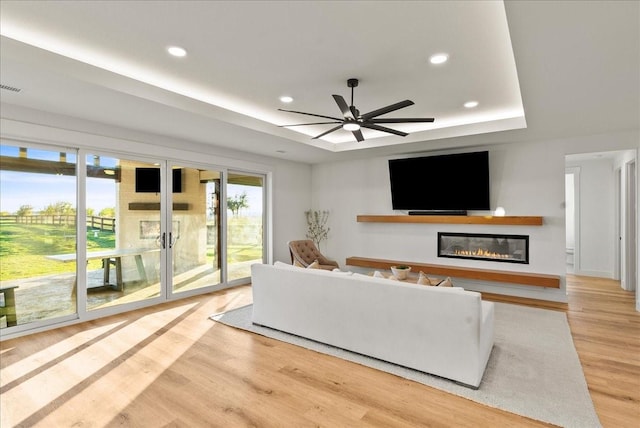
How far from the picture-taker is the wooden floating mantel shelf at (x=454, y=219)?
17.4ft

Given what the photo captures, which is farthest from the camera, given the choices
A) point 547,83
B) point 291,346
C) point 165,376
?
point 291,346

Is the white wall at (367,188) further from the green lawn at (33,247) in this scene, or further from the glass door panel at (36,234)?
the green lawn at (33,247)

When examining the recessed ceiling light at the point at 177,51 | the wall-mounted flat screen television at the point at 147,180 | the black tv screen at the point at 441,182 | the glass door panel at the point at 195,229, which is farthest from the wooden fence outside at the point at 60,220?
the black tv screen at the point at 441,182

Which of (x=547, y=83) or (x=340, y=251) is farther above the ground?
(x=547, y=83)

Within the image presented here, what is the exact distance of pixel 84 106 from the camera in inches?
143

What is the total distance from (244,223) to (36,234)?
312cm

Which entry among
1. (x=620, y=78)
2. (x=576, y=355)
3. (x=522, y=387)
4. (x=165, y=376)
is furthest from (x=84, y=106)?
(x=576, y=355)

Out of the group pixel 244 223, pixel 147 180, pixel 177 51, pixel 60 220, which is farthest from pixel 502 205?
pixel 60 220

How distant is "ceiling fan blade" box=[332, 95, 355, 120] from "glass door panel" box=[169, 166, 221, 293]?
10.2ft

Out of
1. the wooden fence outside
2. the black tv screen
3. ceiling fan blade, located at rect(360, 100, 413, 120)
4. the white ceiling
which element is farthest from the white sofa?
the black tv screen

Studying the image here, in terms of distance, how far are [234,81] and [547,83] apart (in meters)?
3.00

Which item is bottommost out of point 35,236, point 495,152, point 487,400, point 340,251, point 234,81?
point 487,400

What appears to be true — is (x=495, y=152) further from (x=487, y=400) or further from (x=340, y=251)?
(x=487, y=400)

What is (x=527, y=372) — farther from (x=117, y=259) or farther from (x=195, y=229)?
(x=117, y=259)
